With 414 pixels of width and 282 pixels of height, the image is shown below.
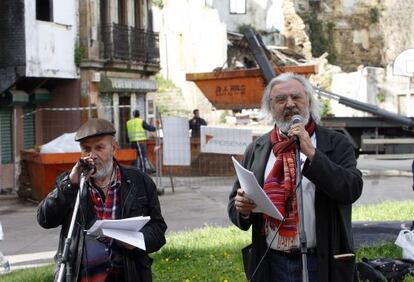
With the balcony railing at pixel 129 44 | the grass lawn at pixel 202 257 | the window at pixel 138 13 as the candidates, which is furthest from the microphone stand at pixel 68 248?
the window at pixel 138 13

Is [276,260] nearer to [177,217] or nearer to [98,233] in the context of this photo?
[98,233]

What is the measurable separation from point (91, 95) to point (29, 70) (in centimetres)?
338

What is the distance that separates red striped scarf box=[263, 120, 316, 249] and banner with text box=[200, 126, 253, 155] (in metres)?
12.3

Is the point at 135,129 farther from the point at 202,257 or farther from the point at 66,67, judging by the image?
the point at 202,257

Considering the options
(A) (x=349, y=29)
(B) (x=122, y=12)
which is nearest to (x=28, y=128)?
(B) (x=122, y=12)

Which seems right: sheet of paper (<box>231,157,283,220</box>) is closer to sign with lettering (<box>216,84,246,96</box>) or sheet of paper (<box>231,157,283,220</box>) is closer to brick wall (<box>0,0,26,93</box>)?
brick wall (<box>0,0,26,93</box>)

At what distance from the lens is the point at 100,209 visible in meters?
4.48

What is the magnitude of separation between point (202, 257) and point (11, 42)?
11.0 metres

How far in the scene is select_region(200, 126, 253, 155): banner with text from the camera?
16609 millimetres

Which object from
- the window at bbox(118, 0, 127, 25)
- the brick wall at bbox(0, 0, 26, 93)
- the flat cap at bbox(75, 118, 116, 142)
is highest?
the window at bbox(118, 0, 127, 25)

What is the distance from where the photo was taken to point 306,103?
412 cm

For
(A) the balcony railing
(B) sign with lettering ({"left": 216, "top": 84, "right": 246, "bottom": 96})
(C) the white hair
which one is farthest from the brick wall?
(C) the white hair

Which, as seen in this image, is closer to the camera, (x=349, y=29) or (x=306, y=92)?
(x=306, y=92)

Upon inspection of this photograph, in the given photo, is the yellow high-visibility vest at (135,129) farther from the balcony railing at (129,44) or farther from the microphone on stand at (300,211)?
the microphone on stand at (300,211)
